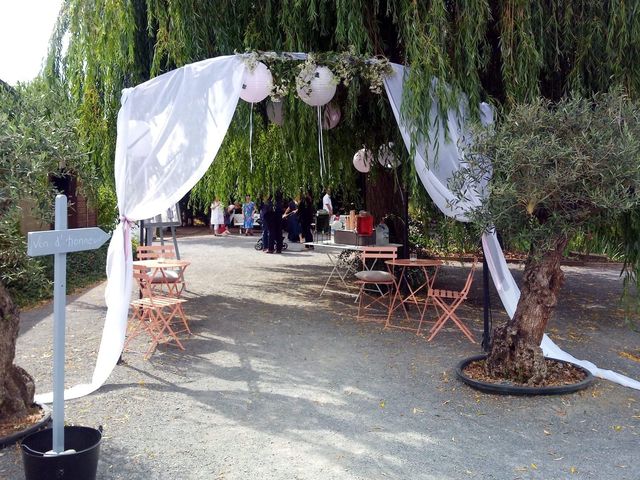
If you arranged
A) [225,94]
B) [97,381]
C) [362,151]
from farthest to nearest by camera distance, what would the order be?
A: [362,151] < [225,94] < [97,381]

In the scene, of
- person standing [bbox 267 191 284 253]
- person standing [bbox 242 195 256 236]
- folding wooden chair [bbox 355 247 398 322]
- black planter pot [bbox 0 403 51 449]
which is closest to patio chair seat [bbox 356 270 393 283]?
folding wooden chair [bbox 355 247 398 322]

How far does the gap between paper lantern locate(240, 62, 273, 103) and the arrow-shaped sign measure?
2786 mm

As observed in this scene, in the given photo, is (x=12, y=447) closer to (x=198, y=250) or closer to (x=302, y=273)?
(x=302, y=273)

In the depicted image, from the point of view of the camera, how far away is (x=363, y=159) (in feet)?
29.3

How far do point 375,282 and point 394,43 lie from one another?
287 cm

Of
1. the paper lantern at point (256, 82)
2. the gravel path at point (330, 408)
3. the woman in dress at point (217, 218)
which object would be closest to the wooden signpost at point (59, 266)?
the gravel path at point (330, 408)

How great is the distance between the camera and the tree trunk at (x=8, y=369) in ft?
12.4

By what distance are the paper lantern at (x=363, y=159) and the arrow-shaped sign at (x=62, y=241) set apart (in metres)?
5.61

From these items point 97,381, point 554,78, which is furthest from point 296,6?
point 97,381

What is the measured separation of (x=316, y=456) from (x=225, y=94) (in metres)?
3.46

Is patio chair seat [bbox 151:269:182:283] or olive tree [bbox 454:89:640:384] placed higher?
olive tree [bbox 454:89:640:384]

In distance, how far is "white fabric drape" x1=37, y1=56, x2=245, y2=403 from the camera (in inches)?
204

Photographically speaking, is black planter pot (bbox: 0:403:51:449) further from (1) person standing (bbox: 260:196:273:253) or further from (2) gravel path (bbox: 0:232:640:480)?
(1) person standing (bbox: 260:196:273:253)

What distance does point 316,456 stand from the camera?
365 cm
